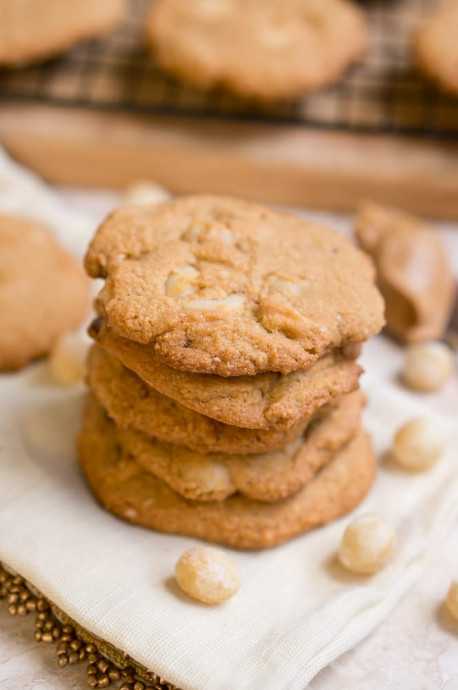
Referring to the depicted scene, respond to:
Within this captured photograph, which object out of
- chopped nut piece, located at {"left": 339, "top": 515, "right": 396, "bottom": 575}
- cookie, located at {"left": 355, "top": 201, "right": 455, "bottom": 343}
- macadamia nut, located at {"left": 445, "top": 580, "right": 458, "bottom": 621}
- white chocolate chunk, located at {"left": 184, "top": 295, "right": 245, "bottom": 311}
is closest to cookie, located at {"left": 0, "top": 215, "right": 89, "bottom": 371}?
white chocolate chunk, located at {"left": 184, "top": 295, "right": 245, "bottom": 311}

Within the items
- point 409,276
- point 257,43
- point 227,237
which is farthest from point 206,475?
point 257,43

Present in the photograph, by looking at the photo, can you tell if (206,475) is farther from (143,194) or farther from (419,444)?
(143,194)

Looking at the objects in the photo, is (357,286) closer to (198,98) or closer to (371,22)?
(198,98)

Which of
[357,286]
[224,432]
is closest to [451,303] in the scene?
[357,286]

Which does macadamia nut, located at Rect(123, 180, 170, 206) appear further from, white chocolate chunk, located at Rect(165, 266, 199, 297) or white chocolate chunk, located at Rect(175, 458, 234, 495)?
white chocolate chunk, located at Rect(175, 458, 234, 495)

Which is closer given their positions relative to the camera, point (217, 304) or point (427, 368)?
point (217, 304)
